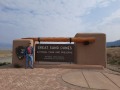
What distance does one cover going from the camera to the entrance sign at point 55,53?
17750 millimetres

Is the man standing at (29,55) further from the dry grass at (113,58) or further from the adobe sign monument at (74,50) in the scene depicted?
the dry grass at (113,58)

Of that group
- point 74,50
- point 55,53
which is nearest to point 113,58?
point 74,50

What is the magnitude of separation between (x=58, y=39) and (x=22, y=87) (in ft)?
26.4

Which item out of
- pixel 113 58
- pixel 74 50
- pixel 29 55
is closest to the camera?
pixel 29 55

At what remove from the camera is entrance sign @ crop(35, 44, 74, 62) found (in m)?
17.8

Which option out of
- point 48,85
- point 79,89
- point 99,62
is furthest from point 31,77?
point 99,62

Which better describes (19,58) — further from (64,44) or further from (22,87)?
(22,87)

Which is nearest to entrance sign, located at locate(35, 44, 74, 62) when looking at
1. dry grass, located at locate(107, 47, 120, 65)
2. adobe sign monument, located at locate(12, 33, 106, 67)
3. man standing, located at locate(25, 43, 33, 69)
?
adobe sign monument, located at locate(12, 33, 106, 67)

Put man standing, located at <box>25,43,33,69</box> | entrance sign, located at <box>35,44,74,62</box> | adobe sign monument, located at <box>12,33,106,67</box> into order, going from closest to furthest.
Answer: man standing, located at <box>25,43,33,69</box> → adobe sign monument, located at <box>12,33,106,67</box> → entrance sign, located at <box>35,44,74,62</box>

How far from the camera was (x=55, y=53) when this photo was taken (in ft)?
58.6

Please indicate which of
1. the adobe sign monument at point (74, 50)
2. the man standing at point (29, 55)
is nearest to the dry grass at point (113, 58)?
the adobe sign monument at point (74, 50)

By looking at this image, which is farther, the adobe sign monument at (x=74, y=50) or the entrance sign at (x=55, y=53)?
the entrance sign at (x=55, y=53)

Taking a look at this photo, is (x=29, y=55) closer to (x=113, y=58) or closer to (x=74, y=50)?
(x=74, y=50)

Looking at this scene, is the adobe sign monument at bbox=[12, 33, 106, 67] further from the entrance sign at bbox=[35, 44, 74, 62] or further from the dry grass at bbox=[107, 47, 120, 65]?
the dry grass at bbox=[107, 47, 120, 65]
